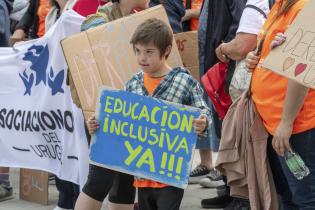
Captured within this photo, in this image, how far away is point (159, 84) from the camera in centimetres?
378

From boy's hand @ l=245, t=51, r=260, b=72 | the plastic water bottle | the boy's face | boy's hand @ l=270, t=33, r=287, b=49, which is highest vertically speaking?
boy's hand @ l=270, t=33, r=287, b=49

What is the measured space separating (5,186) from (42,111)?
45.2 inches

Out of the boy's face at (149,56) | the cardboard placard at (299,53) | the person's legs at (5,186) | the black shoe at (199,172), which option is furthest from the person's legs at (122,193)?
the black shoe at (199,172)

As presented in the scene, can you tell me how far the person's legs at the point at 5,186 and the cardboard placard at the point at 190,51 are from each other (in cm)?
216

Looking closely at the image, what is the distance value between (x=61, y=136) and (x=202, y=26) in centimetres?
123

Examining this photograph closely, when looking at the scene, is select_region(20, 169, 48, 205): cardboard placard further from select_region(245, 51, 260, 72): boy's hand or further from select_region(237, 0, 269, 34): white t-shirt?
select_region(245, 51, 260, 72): boy's hand

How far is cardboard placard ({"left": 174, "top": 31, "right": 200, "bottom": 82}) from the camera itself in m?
4.63

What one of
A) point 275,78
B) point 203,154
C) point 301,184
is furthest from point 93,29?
point 203,154

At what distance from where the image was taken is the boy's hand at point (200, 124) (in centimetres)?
355

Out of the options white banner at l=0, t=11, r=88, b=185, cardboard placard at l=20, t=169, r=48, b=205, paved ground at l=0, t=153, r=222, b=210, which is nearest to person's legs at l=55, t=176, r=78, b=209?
white banner at l=0, t=11, r=88, b=185

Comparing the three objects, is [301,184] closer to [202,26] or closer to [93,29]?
[93,29]

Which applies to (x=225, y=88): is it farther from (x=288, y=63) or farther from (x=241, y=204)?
(x=288, y=63)

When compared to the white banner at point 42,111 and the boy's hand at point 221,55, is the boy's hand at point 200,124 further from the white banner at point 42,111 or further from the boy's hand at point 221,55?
the white banner at point 42,111

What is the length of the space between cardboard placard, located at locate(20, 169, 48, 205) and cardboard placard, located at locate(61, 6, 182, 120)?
1573mm
